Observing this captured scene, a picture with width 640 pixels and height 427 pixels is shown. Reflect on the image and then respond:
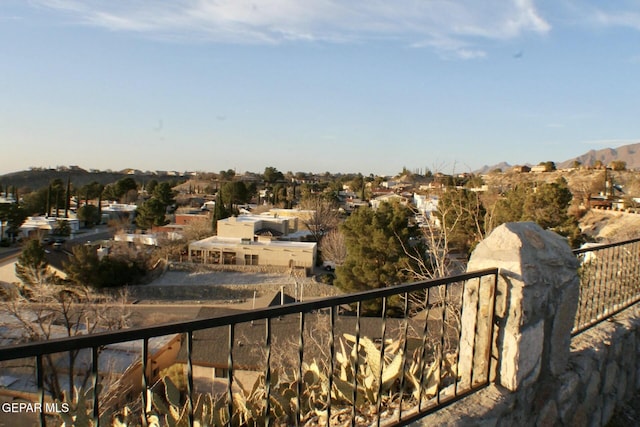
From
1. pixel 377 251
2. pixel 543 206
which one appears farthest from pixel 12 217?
pixel 543 206

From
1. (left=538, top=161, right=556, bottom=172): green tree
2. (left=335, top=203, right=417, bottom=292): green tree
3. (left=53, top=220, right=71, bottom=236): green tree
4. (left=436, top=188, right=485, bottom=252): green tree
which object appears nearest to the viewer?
(left=436, top=188, right=485, bottom=252): green tree

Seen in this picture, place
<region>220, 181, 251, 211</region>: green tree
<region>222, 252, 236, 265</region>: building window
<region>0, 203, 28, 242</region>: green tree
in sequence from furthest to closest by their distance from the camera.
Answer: <region>220, 181, 251, 211</region>: green tree < <region>0, 203, 28, 242</region>: green tree < <region>222, 252, 236, 265</region>: building window

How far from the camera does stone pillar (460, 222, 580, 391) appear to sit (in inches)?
93.3

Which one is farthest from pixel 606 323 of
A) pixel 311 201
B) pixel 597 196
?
pixel 597 196

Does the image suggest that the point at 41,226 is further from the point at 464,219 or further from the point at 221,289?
the point at 464,219

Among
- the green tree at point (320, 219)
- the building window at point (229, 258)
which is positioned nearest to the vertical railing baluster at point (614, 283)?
the building window at point (229, 258)

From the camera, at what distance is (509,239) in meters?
2.46

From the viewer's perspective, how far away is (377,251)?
59.9 ft

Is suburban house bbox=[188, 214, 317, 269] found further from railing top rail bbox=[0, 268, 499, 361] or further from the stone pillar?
railing top rail bbox=[0, 268, 499, 361]

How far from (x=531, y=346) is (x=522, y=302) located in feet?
1.05

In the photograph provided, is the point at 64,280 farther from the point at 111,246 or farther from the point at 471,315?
the point at 471,315

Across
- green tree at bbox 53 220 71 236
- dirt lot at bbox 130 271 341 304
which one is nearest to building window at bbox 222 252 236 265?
dirt lot at bbox 130 271 341 304

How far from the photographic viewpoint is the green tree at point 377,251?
17781 millimetres

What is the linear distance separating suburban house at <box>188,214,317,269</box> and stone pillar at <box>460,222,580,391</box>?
22815 millimetres
